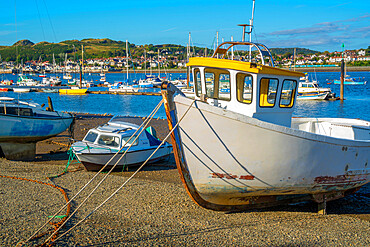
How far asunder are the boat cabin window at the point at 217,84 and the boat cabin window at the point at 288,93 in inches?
59.4

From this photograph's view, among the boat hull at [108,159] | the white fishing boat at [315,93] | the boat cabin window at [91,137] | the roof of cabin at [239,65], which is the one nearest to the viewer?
the roof of cabin at [239,65]

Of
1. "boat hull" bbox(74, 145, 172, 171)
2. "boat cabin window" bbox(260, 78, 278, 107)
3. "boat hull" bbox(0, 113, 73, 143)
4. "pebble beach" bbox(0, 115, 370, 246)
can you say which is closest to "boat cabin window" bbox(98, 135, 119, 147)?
"boat hull" bbox(74, 145, 172, 171)

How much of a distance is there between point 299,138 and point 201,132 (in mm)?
2267

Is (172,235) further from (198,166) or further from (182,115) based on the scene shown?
(182,115)

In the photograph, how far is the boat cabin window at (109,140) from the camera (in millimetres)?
14164

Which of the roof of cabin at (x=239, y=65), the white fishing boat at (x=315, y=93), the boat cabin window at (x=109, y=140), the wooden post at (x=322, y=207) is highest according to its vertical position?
the roof of cabin at (x=239, y=65)

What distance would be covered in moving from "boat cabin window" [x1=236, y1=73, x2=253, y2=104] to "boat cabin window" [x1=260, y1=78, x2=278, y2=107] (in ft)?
1.06

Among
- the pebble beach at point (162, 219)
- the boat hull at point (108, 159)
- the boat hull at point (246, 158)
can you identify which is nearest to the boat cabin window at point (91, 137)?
the boat hull at point (108, 159)

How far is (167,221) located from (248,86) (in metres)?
3.95

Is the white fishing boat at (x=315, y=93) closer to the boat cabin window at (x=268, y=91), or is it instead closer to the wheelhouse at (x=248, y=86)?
the wheelhouse at (x=248, y=86)

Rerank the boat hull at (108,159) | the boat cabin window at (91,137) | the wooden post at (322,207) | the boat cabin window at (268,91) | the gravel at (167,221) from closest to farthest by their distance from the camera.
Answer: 1. the gravel at (167,221)
2. the boat cabin window at (268,91)
3. the wooden post at (322,207)
4. the boat hull at (108,159)
5. the boat cabin window at (91,137)

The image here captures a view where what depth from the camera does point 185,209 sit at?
10.1 metres

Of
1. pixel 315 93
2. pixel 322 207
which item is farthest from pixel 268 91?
pixel 315 93

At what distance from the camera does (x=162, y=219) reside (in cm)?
935
